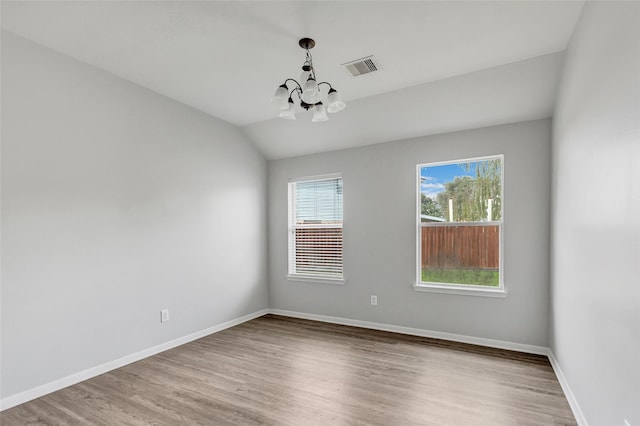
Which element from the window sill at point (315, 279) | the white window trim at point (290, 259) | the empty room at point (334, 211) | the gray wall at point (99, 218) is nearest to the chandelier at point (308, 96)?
the empty room at point (334, 211)

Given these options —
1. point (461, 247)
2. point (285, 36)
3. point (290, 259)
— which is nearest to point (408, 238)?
point (461, 247)

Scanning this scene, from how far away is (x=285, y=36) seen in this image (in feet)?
8.32

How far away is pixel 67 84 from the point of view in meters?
2.85

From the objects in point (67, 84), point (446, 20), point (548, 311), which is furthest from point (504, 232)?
point (67, 84)

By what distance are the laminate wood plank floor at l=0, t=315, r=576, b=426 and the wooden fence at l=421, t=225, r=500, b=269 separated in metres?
0.91

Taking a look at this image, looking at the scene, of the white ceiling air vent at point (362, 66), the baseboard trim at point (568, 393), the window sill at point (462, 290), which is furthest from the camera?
the window sill at point (462, 290)

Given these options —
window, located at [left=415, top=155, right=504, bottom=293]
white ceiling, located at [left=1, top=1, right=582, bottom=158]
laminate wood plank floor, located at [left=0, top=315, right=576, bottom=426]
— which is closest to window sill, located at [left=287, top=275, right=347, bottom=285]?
laminate wood plank floor, located at [left=0, top=315, right=576, bottom=426]

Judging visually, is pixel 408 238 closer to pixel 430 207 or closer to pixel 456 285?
pixel 430 207

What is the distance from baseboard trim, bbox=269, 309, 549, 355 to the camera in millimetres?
3438

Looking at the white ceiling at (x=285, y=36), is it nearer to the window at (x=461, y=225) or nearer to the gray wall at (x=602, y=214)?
the gray wall at (x=602, y=214)

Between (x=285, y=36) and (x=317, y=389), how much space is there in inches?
112

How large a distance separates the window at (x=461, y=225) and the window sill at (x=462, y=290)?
1 centimetres

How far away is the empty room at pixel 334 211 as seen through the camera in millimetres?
2176

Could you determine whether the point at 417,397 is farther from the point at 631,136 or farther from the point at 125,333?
the point at 125,333
